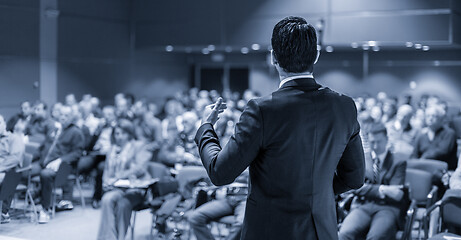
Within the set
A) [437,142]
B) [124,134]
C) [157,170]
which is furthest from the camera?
[437,142]

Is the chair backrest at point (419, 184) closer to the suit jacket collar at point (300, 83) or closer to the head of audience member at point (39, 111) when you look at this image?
the suit jacket collar at point (300, 83)

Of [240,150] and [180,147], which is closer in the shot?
[240,150]

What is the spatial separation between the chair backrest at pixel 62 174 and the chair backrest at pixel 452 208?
15.4 ft

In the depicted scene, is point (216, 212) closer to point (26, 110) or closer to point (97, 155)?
point (97, 155)

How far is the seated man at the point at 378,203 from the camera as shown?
4723 mm

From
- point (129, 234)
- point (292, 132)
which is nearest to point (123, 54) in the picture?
point (129, 234)

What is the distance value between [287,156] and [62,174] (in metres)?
6.15

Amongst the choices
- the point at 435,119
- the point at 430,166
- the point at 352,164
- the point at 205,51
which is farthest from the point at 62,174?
the point at 205,51

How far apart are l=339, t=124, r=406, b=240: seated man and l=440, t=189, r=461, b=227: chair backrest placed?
42 centimetres

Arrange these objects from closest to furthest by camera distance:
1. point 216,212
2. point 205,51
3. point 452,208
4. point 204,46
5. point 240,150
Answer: point 240,150, point 452,208, point 216,212, point 204,46, point 205,51

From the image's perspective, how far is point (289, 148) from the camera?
177 centimetres

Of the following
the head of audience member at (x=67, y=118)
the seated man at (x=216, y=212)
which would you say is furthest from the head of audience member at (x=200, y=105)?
the seated man at (x=216, y=212)

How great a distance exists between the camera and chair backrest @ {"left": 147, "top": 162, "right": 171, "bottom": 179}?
6.40 meters

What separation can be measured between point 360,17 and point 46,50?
7015mm
